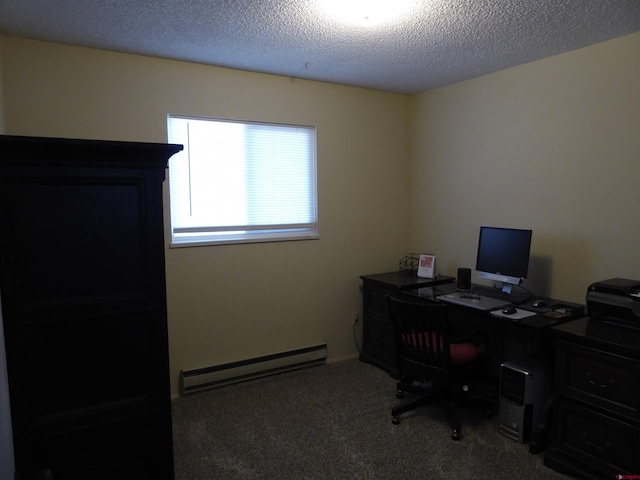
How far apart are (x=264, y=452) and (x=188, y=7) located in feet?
8.43

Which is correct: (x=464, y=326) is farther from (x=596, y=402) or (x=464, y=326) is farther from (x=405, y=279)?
(x=596, y=402)

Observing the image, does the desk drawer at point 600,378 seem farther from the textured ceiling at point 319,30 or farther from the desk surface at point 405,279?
the textured ceiling at point 319,30

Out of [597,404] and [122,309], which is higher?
[122,309]

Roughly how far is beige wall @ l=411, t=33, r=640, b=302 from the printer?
0.39 m

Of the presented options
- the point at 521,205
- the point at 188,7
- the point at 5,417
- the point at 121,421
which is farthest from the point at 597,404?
the point at 188,7

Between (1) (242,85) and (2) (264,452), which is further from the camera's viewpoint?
(1) (242,85)

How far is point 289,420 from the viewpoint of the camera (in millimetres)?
2934

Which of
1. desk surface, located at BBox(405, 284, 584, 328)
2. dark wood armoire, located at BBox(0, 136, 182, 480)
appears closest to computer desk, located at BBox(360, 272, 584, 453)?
desk surface, located at BBox(405, 284, 584, 328)

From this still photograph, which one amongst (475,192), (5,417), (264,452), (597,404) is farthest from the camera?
(475,192)

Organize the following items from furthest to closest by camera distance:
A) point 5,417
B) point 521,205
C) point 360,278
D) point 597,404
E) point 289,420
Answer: point 360,278, point 521,205, point 289,420, point 597,404, point 5,417

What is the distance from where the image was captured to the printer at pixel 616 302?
2.30 meters

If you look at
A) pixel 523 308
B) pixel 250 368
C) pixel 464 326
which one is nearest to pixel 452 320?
pixel 464 326

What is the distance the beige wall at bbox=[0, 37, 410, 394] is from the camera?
9.21 feet

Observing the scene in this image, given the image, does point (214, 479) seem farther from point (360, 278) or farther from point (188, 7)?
point (188, 7)
